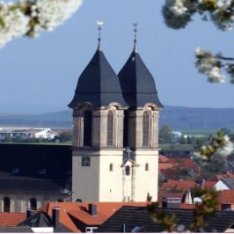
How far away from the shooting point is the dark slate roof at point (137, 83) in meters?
69.2

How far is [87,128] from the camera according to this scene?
69.9 meters

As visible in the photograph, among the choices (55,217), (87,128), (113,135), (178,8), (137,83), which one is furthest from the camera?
(137,83)

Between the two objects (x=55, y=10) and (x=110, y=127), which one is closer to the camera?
(x=55, y=10)

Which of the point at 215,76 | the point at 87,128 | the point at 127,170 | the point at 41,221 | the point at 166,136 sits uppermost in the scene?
the point at 166,136

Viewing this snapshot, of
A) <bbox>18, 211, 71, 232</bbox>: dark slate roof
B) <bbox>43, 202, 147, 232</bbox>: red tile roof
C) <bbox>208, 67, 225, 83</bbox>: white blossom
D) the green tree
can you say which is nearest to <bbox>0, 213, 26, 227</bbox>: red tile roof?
<bbox>18, 211, 71, 232</bbox>: dark slate roof

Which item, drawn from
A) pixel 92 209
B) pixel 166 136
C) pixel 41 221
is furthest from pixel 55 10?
pixel 166 136

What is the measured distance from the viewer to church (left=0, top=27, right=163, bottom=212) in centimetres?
6862

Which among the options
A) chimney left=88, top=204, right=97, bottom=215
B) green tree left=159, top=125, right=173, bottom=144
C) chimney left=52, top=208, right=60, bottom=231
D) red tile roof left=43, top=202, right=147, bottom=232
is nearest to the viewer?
chimney left=52, top=208, right=60, bottom=231

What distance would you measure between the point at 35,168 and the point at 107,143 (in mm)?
6527

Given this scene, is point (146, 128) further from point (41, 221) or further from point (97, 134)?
point (41, 221)

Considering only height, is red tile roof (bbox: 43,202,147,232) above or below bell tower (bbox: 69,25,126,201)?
below

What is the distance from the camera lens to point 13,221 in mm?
48688

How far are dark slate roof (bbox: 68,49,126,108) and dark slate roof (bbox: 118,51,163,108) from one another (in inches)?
27.4

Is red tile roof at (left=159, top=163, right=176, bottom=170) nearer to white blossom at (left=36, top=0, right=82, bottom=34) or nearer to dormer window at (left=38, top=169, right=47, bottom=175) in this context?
dormer window at (left=38, top=169, right=47, bottom=175)
